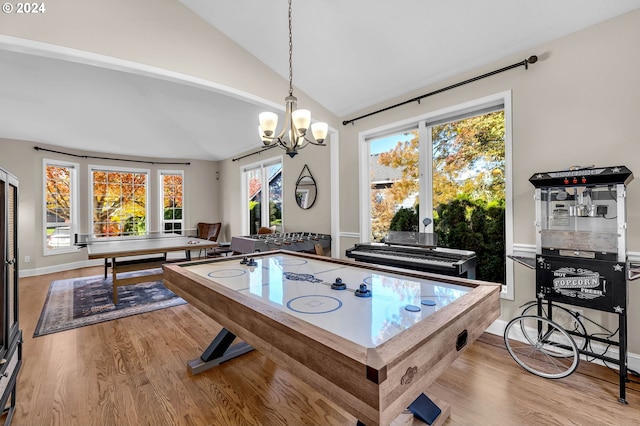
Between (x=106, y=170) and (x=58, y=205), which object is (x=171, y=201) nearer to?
(x=106, y=170)

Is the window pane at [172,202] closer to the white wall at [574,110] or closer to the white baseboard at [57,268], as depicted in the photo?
the white baseboard at [57,268]

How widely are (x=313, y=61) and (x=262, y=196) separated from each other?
3330mm

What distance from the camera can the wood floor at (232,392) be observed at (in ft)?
5.60

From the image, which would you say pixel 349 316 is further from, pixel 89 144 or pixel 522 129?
pixel 89 144

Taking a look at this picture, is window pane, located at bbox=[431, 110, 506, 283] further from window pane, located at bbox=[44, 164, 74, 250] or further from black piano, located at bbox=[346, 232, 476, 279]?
window pane, located at bbox=[44, 164, 74, 250]

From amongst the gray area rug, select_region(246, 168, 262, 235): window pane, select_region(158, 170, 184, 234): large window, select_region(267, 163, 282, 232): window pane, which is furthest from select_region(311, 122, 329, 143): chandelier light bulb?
select_region(158, 170, 184, 234): large window

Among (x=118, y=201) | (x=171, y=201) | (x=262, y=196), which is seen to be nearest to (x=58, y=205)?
(x=118, y=201)

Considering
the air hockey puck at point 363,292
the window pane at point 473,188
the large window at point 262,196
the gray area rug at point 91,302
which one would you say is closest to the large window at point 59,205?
the gray area rug at point 91,302

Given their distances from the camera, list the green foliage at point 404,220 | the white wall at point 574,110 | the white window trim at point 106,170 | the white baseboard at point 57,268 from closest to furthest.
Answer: the white wall at point 574,110 < the green foliage at point 404,220 < the white baseboard at point 57,268 < the white window trim at point 106,170

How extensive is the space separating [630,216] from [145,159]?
820 centimetres

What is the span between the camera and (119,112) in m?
5.13

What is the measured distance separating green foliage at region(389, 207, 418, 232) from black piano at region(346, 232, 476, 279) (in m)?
0.39

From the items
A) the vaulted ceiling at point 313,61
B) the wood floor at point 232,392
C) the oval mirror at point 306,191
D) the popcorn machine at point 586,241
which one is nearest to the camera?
the wood floor at point 232,392

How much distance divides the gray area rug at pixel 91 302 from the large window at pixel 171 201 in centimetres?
233
